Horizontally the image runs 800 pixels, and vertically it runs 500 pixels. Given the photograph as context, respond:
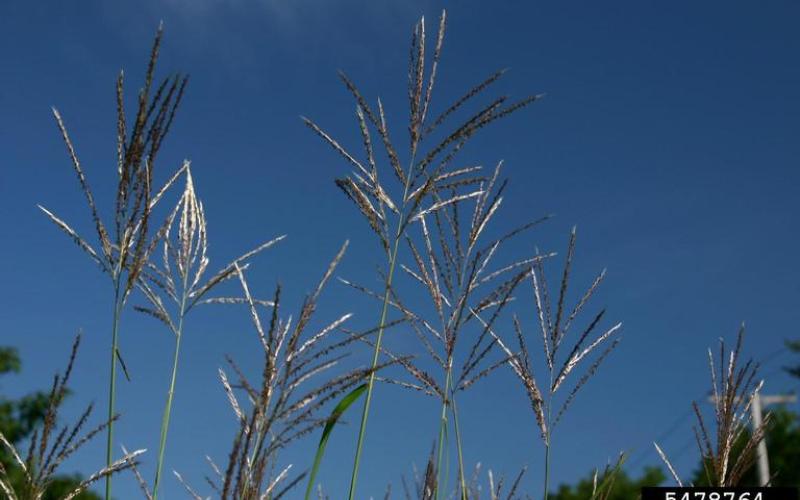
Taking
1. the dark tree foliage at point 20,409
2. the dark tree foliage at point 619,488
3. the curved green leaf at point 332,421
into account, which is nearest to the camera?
the curved green leaf at point 332,421

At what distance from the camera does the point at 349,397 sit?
2.30 metres

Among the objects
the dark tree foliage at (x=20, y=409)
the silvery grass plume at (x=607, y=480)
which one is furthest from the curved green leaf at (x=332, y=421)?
the dark tree foliage at (x=20, y=409)

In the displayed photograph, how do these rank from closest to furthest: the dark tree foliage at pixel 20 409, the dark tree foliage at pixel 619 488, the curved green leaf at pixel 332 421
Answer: the curved green leaf at pixel 332 421 < the dark tree foliage at pixel 20 409 < the dark tree foliage at pixel 619 488

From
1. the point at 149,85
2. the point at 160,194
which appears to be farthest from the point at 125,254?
the point at 149,85

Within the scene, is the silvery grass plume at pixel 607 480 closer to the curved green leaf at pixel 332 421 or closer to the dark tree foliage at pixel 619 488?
the curved green leaf at pixel 332 421

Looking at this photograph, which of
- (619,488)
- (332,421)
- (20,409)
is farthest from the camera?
(619,488)

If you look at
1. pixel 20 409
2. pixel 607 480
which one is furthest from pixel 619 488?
pixel 607 480

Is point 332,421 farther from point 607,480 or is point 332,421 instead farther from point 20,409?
point 20,409

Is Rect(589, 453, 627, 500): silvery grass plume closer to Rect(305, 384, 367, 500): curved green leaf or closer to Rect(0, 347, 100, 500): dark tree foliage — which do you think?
Rect(305, 384, 367, 500): curved green leaf

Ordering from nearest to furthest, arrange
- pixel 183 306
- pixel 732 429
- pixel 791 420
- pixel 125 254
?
pixel 125 254, pixel 183 306, pixel 732 429, pixel 791 420

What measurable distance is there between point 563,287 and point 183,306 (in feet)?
3.86

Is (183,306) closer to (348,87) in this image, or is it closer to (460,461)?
(348,87)

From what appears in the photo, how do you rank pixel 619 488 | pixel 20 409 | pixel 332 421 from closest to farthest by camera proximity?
pixel 332 421 < pixel 20 409 < pixel 619 488

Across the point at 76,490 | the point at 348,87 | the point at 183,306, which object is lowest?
the point at 76,490
